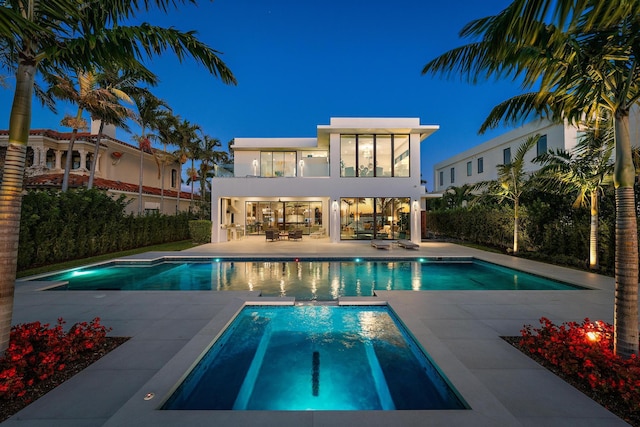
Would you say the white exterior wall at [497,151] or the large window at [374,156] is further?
the white exterior wall at [497,151]

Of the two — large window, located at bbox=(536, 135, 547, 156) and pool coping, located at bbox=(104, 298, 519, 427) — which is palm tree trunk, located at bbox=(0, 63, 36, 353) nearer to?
pool coping, located at bbox=(104, 298, 519, 427)

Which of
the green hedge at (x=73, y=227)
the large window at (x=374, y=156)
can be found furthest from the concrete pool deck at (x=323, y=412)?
the large window at (x=374, y=156)

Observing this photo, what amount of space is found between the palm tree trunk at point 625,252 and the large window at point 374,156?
47.1 feet

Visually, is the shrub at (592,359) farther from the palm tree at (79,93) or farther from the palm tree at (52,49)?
the palm tree at (79,93)

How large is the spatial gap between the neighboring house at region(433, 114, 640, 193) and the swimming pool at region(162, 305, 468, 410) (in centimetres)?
1454

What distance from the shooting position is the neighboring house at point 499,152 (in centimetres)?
1706

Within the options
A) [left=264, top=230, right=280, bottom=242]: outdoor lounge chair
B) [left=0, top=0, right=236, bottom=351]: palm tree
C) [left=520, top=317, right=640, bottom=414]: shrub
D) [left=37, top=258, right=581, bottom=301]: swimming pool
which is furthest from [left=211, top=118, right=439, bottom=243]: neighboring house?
[left=520, top=317, right=640, bottom=414]: shrub

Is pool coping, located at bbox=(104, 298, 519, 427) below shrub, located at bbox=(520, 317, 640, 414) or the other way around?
below

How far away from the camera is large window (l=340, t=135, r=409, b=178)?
17.4 metres

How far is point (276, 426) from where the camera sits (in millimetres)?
2451

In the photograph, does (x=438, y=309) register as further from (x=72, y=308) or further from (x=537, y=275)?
(x=72, y=308)

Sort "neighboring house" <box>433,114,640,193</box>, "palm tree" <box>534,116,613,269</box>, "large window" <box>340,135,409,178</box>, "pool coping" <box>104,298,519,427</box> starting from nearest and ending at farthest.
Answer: "pool coping" <box>104,298,519,427</box> < "palm tree" <box>534,116,613,269</box> < "neighboring house" <box>433,114,640,193</box> < "large window" <box>340,135,409,178</box>

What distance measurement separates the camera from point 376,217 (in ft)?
58.2

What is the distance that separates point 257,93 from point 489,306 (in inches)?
3630
